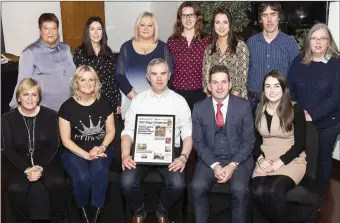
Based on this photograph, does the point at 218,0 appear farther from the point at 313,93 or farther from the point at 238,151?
the point at 238,151

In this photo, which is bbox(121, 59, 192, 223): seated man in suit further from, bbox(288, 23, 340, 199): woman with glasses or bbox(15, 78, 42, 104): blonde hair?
bbox(288, 23, 340, 199): woman with glasses

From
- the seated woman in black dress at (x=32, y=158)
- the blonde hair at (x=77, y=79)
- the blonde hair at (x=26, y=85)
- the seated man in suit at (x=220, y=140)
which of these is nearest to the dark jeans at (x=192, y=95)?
the seated man in suit at (x=220, y=140)

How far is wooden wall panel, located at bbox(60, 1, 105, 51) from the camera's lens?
7973mm

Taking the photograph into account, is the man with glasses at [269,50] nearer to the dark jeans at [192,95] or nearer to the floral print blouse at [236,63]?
the floral print blouse at [236,63]

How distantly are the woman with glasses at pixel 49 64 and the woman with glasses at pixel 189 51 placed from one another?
0.99 metres

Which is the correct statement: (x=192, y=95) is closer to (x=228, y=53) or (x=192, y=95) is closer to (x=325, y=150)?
(x=228, y=53)

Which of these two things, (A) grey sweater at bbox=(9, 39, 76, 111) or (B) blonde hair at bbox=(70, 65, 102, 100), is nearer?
(B) blonde hair at bbox=(70, 65, 102, 100)

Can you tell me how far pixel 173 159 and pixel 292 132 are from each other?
0.98 metres

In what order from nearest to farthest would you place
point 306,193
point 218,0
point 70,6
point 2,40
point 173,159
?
point 306,193 → point 173,159 → point 218,0 → point 2,40 → point 70,6

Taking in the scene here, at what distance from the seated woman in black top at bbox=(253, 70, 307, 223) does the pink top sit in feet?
2.73

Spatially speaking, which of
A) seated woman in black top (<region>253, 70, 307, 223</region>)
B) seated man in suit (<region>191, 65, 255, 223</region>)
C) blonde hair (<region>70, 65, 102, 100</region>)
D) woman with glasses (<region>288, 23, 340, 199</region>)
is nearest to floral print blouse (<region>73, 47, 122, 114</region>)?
blonde hair (<region>70, 65, 102, 100</region>)

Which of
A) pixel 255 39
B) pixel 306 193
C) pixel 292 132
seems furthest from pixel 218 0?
pixel 306 193

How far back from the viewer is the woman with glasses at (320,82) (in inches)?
148

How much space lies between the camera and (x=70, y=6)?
7.99 m
